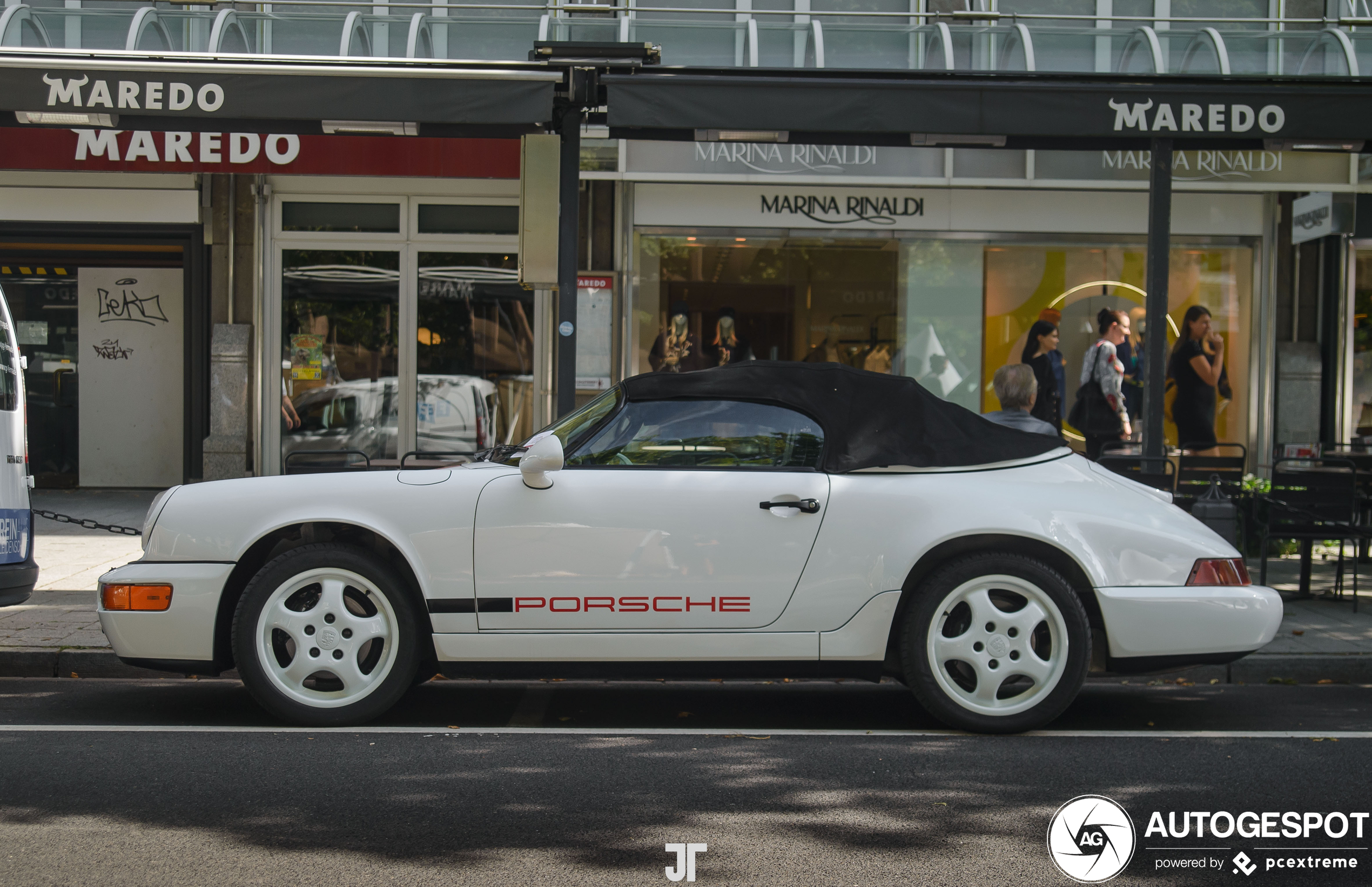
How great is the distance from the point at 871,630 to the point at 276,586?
2351 mm

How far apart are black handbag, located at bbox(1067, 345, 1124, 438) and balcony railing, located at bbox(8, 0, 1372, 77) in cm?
307

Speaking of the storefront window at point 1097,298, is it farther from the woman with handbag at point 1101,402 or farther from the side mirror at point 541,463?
the side mirror at point 541,463

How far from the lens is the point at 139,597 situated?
185 inches

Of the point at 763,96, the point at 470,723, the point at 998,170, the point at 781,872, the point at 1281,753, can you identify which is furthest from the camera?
the point at 998,170

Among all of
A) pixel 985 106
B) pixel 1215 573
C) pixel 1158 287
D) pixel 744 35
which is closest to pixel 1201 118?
pixel 1158 287

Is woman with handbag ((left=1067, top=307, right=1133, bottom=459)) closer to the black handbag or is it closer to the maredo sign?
the black handbag

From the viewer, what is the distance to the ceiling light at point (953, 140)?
26.1 ft

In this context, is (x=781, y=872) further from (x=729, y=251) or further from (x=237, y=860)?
(x=729, y=251)

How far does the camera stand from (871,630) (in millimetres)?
4684

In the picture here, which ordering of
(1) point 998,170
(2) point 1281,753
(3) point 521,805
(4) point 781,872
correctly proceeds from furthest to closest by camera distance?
(1) point 998,170
(2) point 1281,753
(3) point 521,805
(4) point 781,872

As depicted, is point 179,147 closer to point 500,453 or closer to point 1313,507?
point 500,453

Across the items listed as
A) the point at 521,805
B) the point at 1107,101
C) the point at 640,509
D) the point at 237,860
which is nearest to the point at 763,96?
the point at 1107,101

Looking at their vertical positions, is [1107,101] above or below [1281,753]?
above

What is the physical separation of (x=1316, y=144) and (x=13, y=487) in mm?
8057
